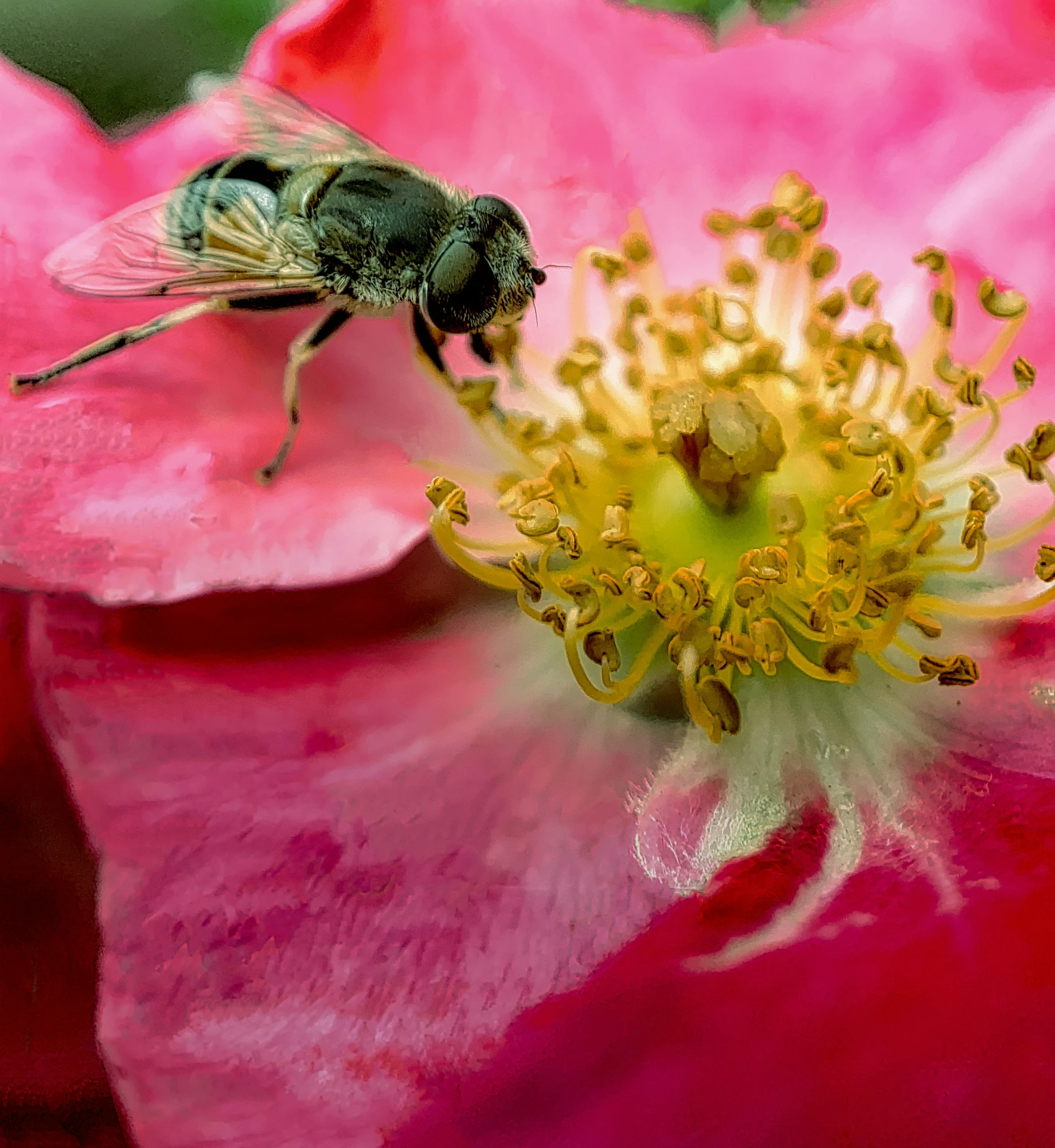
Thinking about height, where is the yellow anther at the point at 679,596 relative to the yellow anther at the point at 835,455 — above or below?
below

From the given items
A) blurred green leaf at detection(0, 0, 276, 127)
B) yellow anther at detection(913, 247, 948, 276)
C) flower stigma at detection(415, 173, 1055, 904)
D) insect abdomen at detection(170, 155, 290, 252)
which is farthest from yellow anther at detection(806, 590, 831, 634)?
blurred green leaf at detection(0, 0, 276, 127)

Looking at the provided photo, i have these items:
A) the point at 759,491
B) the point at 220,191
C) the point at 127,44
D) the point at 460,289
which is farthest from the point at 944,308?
the point at 127,44

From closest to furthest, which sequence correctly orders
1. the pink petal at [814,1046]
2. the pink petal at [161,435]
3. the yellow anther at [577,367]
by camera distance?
the pink petal at [814,1046] < the pink petal at [161,435] < the yellow anther at [577,367]

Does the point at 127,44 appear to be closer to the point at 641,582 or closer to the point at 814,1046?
the point at 641,582

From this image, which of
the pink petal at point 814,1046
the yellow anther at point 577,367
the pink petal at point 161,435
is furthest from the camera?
the yellow anther at point 577,367

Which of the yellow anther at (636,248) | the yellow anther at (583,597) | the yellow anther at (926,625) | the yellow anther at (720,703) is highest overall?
the yellow anther at (636,248)

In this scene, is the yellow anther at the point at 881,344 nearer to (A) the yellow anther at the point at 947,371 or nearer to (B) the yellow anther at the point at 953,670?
(A) the yellow anther at the point at 947,371

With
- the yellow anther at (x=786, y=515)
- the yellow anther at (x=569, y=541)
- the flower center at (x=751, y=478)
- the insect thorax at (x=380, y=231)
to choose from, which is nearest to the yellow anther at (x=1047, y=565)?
the flower center at (x=751, y=478)
